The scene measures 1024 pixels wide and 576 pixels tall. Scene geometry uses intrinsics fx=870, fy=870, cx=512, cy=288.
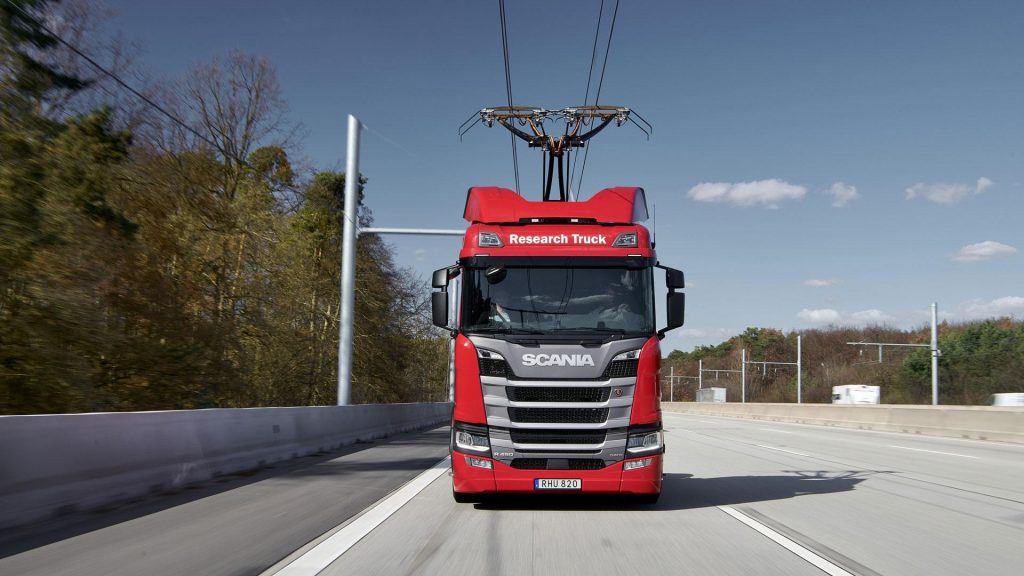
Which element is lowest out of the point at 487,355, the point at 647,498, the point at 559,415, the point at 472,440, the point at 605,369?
the point at 647,498

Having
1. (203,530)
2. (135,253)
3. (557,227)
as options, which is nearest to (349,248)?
(135,253)

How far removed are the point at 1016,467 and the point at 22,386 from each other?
657 inches

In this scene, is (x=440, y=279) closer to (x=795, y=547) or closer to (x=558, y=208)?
(x=558, y=208)

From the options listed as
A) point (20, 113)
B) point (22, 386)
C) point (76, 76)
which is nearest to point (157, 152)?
point (76, 76)

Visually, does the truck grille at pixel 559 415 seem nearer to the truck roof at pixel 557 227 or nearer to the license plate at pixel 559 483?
the license plate at pixel 559 483

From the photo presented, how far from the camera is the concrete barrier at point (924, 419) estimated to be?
2453 centimetres

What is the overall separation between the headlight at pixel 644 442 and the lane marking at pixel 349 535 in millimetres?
2464

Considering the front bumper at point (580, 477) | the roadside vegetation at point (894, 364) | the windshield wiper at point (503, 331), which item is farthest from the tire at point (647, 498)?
the roadside vegetation at point (894, 364)

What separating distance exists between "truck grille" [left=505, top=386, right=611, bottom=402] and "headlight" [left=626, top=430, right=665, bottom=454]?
19.9 inches

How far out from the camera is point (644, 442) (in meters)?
8.59

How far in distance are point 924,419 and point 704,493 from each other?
2239 centimetres

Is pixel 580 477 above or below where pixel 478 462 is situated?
below

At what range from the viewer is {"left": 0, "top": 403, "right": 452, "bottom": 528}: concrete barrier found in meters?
7.54

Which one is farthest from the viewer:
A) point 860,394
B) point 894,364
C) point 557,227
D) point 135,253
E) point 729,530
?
point 894,364
